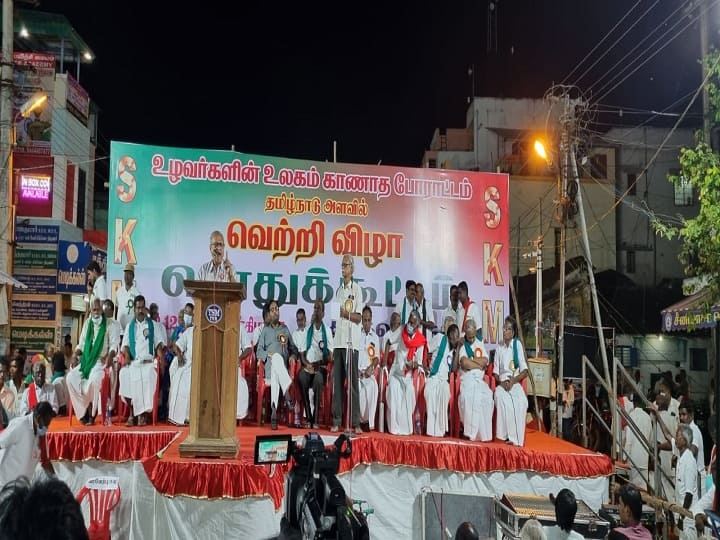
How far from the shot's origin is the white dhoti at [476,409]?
7.57 m

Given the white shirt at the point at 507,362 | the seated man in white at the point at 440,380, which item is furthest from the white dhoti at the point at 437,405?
the white shirt at the point at 507,362

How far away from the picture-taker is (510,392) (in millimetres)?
7809

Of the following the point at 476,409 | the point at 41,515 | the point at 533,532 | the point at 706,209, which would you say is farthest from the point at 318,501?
the point at 476,409

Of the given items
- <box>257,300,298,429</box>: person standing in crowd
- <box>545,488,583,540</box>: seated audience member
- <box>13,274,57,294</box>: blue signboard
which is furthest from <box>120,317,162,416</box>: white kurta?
<box>13,274,57,294</box>: blue signboard

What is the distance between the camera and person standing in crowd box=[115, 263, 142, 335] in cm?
834

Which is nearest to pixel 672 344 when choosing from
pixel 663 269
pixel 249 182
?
pixel 663 269

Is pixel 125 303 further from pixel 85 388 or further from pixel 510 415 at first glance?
pixel 510 415

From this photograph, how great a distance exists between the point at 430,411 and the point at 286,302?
2604 millimetres

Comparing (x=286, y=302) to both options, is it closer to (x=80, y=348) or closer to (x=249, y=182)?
(x=249, y=182)

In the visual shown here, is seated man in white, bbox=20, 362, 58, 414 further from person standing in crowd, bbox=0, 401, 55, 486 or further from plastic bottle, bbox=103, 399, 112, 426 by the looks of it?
person standing in crowd, bbox=0, 401, 55, 486

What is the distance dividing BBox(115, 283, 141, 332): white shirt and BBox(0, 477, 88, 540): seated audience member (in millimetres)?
6450

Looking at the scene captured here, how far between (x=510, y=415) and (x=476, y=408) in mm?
403

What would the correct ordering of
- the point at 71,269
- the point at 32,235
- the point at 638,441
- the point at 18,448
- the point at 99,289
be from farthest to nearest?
the point at 32,235, the point at 71,269, the point at 638,441, the point at 99,289, the point at 18,448

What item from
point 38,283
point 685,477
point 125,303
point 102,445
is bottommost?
point 685,477
